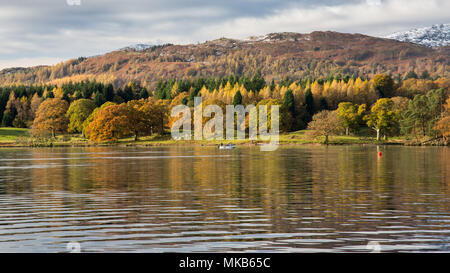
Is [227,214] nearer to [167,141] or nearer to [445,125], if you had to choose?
[445,125]

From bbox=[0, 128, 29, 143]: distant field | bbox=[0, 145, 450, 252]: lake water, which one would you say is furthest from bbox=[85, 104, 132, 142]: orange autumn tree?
bbox=[0, 145, 450, 252]: lake water

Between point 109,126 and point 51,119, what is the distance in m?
31.9

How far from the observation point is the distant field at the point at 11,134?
165 m

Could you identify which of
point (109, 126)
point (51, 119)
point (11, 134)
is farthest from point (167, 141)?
point (11, 134)

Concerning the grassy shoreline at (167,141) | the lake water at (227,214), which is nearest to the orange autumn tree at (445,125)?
the grassy shoreline at (167,141)

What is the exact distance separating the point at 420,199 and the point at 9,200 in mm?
25247

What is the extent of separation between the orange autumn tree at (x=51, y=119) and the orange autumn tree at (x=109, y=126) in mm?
21934

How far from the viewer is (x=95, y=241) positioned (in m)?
19.5

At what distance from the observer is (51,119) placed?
582 ft

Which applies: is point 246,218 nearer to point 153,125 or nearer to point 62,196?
point 62,196

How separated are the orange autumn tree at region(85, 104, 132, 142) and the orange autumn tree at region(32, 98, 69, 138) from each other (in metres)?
21.9

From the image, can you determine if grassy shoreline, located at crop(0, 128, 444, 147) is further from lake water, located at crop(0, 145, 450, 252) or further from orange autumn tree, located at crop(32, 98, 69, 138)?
lake water, located at crop(0, 145, 450, 252)
